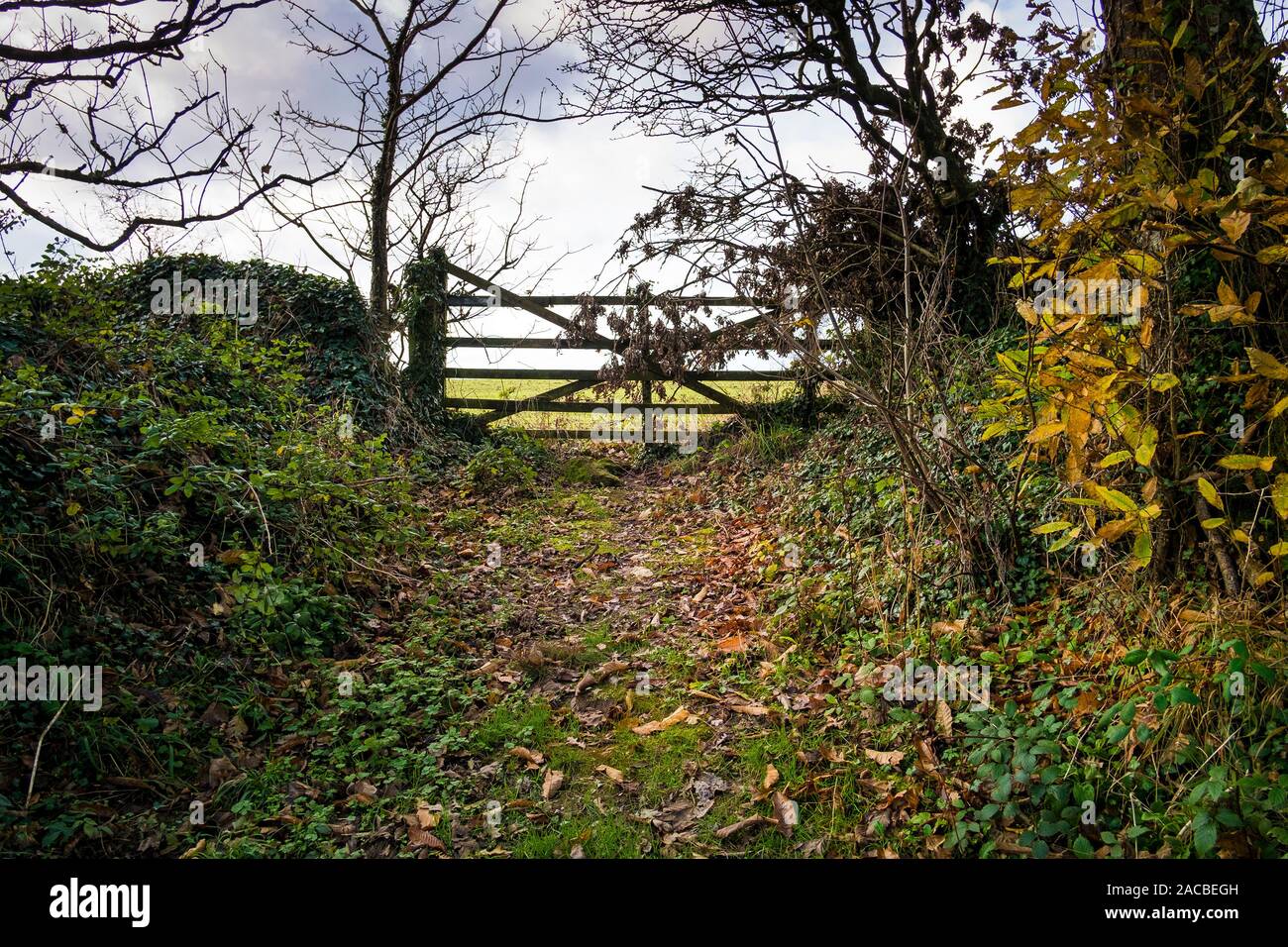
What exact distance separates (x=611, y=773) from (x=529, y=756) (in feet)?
1.68

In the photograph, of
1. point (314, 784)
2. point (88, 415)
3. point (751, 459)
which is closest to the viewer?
point (314, 784)

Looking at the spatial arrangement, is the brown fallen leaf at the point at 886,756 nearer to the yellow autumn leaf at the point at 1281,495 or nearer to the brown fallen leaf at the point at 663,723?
the brown fallen leaf at the point at 663,723

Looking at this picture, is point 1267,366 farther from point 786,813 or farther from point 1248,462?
point 786,813

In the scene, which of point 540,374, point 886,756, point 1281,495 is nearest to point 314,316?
point 540,374

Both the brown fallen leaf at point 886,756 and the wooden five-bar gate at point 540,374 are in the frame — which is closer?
the brown fallen leaf at point 886,756

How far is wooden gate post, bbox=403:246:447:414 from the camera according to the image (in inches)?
480

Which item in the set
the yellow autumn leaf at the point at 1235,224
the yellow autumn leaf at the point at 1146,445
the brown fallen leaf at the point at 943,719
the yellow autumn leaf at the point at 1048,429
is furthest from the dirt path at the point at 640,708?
the yellow autumn leaf at the point at 1235,224

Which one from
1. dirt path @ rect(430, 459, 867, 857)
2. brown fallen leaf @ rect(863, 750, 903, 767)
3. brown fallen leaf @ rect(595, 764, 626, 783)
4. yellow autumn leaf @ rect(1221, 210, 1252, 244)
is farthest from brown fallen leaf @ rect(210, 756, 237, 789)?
yellow autumn leaf @ rect(1221, 210, 1252, 244)

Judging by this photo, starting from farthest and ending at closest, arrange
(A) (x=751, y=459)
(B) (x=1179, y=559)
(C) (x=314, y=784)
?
A: 1. (A) (x=751, y=459)
2. (B) (x=1179, y=559)
3. (C) (x=314, y=784)

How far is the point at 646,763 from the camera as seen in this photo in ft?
14.1

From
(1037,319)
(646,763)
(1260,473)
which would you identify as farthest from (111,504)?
(1260,473)

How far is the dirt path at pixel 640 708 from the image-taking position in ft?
12.3

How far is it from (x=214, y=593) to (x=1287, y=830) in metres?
6.02
